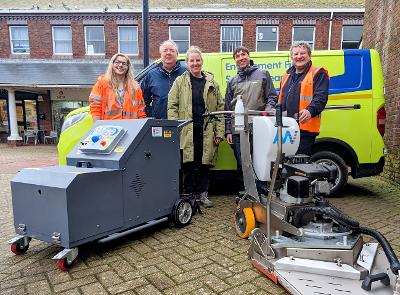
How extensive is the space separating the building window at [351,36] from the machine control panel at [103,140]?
15774 millimetres

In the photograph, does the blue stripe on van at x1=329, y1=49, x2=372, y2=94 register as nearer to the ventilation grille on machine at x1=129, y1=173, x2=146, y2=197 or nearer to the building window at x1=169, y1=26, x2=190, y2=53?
the ventilation grille on machine at x1=129, y1=173, x2=146, y2=197

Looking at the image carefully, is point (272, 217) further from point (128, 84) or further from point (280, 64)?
point (280, 64)

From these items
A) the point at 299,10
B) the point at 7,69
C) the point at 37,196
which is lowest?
the point at 37,196

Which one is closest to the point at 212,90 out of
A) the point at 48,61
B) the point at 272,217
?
the point at 272,217

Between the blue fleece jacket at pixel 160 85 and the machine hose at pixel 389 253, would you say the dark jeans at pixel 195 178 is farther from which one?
the machine hose at pixel 389 253

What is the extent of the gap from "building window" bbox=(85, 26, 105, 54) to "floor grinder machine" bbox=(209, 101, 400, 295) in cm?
1555

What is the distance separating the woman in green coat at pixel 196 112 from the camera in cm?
369

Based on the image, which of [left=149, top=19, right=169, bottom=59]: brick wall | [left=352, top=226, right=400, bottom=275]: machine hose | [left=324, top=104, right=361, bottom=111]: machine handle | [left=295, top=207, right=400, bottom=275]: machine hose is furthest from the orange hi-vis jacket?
[left=149, top=19, right=169, bottom=59]: brick wall

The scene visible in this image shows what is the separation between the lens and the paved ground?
7.29 ft

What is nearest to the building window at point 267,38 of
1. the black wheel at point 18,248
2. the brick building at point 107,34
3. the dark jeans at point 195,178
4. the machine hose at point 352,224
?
the brick building at point 107,34

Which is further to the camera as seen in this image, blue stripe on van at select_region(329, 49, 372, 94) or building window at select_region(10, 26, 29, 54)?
building window at select_region(10, 26, 29, 54)

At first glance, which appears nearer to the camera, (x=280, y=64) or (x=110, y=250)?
(x=110, y=250)

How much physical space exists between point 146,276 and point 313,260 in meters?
1.22

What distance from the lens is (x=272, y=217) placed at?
8.71ft
